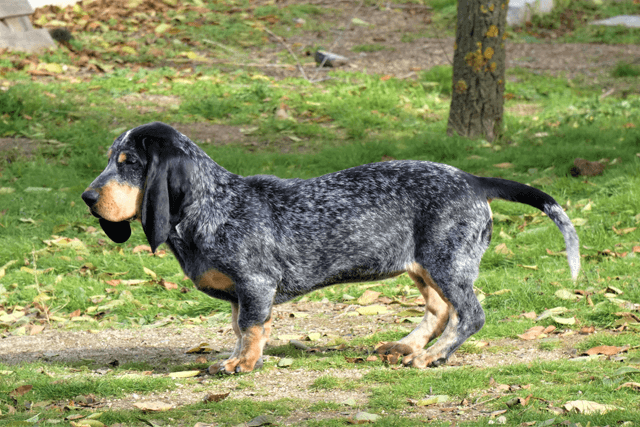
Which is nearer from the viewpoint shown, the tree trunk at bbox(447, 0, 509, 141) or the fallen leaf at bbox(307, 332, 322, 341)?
the fallen leaf at bbox(307, 332, 322, 341)

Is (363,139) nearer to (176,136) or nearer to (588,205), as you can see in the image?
(588,205)

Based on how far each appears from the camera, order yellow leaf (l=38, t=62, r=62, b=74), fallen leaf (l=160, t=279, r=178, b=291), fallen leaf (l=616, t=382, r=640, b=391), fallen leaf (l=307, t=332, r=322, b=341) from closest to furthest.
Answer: fallen leaf (l=616, t=382, r=640, b=391)
fallen leaf (l=307, t=332, r=322, b=341)
fallen leaf (l=160, t=279, r=178, b=291)
yellow leaf (l=38, t=62, r=62, b=74)

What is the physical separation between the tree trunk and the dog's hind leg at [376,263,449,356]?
5.47 m

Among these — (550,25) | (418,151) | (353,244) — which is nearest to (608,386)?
(353,244)

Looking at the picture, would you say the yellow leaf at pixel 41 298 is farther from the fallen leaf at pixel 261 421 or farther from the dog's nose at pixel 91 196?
the fallen leaf at pixel 261 421

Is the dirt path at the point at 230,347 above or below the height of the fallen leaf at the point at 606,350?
below

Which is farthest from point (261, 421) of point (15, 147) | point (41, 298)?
point (15, 147)

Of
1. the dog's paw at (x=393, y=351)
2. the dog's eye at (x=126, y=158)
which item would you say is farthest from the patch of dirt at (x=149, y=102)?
the dog's paw at (x=393, y=351)

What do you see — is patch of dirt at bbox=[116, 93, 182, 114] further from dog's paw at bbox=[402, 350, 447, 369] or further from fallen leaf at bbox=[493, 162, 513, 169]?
dog's paw at bbox=[402, 350, 447, 369]

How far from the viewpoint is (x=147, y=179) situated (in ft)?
14.6

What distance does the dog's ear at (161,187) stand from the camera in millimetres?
4418

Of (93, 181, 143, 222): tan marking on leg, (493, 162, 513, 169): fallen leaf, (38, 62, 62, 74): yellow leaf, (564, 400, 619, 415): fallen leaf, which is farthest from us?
(38, 62, 62, 74): yellow leaf

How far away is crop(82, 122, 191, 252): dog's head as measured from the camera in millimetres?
4410

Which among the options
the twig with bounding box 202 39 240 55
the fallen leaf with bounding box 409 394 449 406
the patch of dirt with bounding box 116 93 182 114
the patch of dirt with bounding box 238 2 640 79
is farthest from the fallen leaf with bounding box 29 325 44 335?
the twig with bounding box 202 39 240 55
